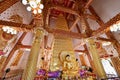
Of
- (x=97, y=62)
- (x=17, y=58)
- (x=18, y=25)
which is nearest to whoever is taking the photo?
(x=18, y=25)

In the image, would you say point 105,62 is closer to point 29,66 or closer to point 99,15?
point 99,15

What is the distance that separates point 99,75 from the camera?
5941 millimetres

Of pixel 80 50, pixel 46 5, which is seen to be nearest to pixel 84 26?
pixel 46 5

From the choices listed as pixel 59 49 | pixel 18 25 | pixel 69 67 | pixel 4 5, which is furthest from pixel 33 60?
pixel 59 49

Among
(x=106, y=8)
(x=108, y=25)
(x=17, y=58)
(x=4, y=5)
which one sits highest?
(x=106, y=8)

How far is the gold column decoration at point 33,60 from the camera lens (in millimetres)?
4690

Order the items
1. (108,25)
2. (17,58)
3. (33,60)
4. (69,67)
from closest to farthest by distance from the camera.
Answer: (33,60)
(108,25)
(69,67)
(17,58)

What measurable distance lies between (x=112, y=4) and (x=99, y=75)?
4055mm

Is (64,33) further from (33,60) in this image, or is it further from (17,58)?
(17,58)

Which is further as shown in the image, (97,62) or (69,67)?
(69,67)

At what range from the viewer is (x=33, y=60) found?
501 cm

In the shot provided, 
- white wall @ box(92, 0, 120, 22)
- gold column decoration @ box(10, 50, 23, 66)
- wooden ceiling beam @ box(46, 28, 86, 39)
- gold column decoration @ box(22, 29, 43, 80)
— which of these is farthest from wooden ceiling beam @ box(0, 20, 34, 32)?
white wall @ box(92, 0, 120, 22)

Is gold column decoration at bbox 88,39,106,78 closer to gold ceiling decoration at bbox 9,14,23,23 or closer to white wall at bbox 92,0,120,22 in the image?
white wall at bbox 92,0,120,22

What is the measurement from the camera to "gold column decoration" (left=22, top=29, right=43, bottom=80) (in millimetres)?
4690
